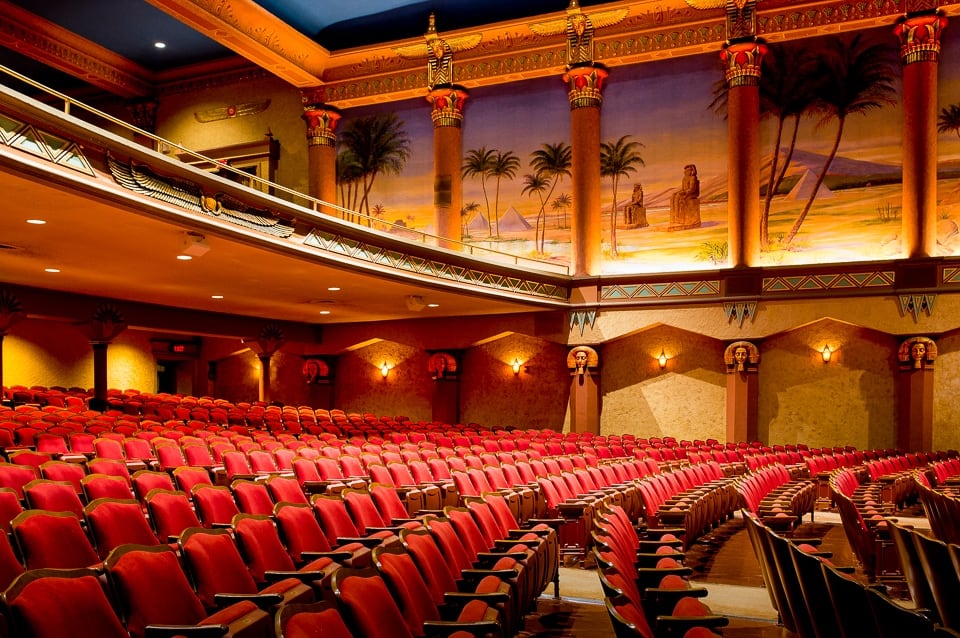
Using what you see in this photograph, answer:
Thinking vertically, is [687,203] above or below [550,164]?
below

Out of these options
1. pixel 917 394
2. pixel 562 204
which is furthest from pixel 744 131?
pixel 917 394

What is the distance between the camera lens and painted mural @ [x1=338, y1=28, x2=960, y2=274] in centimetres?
1326

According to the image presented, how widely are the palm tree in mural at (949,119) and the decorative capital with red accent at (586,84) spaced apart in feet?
17.8

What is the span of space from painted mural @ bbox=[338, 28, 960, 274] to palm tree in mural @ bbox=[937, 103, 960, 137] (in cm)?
2

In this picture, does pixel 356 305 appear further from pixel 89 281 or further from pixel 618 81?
pixel 618 81

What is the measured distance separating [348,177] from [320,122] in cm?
122

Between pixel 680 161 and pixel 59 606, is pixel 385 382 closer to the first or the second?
pixel 680 161

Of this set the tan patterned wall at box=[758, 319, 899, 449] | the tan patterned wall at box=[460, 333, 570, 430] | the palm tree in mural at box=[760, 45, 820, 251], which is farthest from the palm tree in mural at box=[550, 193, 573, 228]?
the tan patterned wall at box=[758, 319, 899, 449]

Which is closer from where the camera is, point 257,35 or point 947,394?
point 947,394

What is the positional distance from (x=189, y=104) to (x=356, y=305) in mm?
7528

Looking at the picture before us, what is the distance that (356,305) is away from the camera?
45.4 ft

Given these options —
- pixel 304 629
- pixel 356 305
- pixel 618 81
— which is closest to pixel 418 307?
pixel 356 305

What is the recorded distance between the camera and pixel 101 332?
13.1m

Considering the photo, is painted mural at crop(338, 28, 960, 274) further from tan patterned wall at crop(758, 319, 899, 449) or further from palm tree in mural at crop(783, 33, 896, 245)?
tan patterned wall at crop(758, 319, 899, 449)
